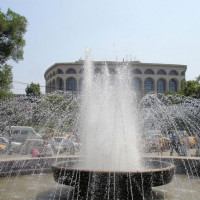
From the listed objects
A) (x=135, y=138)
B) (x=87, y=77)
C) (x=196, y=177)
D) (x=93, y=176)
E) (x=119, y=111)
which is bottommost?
(x=196, y=177)

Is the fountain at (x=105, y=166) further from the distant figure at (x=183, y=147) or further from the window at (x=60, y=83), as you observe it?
the window at (x=60, y=83)

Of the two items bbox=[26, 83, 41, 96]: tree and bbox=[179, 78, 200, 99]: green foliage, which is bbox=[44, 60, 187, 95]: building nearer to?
bbox=[26, 83, 41, 96]: tree

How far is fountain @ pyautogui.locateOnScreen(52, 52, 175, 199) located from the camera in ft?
20.2

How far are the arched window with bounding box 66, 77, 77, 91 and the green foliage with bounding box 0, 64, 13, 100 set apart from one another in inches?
2004

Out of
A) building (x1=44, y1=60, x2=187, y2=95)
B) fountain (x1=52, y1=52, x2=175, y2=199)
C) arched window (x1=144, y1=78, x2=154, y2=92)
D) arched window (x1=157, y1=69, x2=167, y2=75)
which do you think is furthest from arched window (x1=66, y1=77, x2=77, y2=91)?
fountain (x1=52, y1=52, x2=175, y2=199)

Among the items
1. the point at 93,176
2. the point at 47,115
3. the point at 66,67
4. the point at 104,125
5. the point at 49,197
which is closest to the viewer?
the point at 93,176

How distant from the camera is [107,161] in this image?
766 centimetres

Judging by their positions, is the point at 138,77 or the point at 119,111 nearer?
the point at 119,111

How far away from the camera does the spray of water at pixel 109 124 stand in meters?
7.76

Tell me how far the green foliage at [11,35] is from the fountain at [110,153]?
9320 millimetres

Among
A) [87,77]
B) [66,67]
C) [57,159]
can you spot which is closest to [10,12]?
[87,77]

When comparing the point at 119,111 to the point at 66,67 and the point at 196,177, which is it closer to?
the point at 196,177

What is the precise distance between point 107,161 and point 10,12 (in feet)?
46.9

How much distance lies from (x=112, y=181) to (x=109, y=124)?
7.98ft
